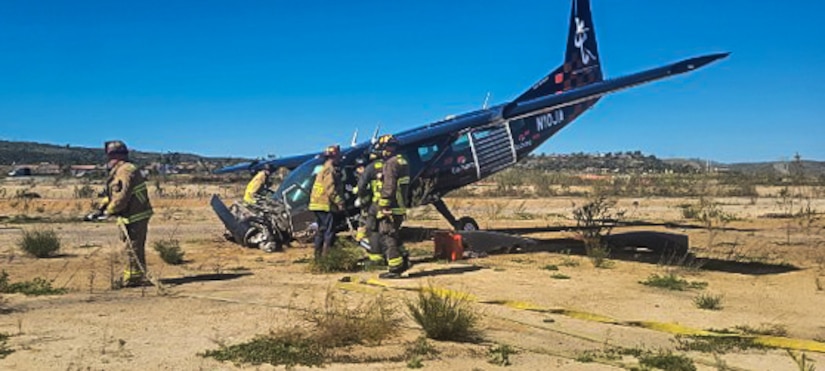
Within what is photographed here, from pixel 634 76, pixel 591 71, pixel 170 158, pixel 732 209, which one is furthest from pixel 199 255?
pixel 170 158

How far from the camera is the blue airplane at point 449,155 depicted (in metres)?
14.6

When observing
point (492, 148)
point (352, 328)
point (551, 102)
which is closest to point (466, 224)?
point (492, 148)

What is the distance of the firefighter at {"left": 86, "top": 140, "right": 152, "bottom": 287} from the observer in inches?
411

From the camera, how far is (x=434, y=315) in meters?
7.03

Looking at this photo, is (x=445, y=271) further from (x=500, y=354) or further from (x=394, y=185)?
(x=500, y=354)

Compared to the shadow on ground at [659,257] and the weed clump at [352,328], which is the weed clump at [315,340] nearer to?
the weed clump at [352,328]

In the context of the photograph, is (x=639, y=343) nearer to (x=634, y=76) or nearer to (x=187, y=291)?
(x=187, y=291)

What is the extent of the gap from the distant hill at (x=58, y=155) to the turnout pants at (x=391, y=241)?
105725 millimetres

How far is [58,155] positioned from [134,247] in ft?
435

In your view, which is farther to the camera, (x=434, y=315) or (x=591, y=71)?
(x=591, y=71)

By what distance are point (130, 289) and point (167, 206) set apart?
25.7 m

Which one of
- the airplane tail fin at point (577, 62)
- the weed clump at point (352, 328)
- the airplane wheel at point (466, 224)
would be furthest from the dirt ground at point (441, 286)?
the airplane tail fin at point (577, 62)

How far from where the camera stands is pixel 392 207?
453 inches

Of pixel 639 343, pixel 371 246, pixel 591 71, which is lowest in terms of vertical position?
pixel 639 343
